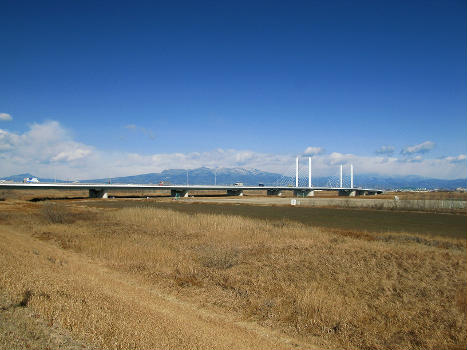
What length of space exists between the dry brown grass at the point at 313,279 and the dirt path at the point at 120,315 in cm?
50

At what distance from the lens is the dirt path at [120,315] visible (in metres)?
7.52

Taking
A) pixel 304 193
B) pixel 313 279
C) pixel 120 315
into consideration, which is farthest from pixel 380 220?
pixel 304 193

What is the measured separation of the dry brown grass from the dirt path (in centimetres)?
50

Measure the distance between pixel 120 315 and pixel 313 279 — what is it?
8.56 meters

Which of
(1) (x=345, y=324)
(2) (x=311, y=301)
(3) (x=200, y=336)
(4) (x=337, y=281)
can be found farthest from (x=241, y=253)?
(3) (x=200, y=336)

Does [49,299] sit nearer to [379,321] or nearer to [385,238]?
[379,321]

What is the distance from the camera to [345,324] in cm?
1020

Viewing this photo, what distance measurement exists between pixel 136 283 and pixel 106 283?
64.2 inches

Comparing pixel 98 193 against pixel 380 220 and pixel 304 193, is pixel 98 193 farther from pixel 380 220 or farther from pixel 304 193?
pixel 304 193

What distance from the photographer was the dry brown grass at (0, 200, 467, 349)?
1009cm

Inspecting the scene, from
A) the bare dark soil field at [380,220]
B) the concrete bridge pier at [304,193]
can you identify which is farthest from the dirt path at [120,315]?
the concrete bridge pier at [304,193]

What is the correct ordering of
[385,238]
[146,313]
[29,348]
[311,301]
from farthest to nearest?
[385,238] → [311,301] → [146,313] → [29,348]

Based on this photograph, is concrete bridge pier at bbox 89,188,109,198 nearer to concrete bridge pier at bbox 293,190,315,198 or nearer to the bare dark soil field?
the bare dark soil field

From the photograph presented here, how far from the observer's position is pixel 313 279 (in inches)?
579
